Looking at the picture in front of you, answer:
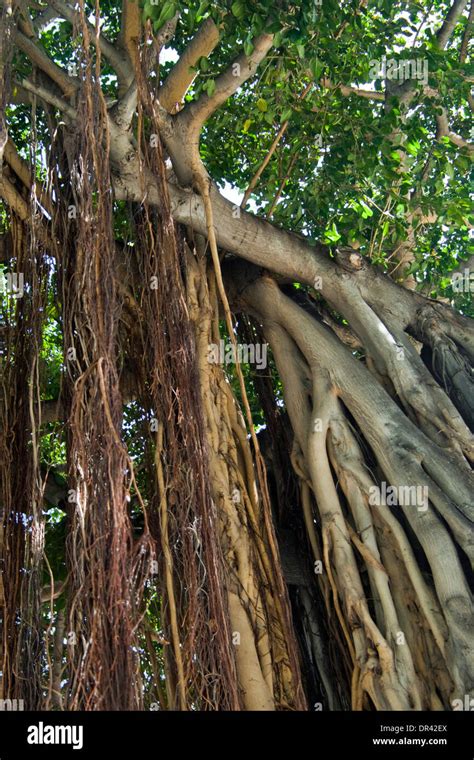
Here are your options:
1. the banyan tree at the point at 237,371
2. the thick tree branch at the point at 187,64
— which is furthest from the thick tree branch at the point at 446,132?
the thick tree branch at the point at 187,64

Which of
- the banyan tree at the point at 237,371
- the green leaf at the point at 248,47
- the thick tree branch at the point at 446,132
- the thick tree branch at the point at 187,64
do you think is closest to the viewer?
the banyan tree at the point at 237,371

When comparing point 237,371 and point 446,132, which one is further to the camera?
point 446,132

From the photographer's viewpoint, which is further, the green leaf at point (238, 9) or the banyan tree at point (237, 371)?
the green leaf at point (238, 9)

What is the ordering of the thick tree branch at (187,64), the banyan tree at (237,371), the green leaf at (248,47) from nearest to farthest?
1. the banyan tree at (237,371)
2. the green leaf at (248,47)
3. the thick tree branch at (187,64)

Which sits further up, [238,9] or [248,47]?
[238,9]

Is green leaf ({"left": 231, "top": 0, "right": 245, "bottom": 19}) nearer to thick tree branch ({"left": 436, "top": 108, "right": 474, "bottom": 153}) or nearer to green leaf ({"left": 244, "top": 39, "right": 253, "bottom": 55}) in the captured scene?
green leaf ({"left": 244, "top": 39, "right": 253, "bottom": 55})

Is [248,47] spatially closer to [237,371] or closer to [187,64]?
[187,64]

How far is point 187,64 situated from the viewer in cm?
336

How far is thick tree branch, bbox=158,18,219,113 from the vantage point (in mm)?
3257

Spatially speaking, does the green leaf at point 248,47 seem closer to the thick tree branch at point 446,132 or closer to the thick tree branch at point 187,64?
the thick tree branch at point 187,64

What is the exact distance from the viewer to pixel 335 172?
389 centimetres

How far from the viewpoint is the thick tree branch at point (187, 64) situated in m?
3.26

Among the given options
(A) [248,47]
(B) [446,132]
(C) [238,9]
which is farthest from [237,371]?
(B) [446,132]

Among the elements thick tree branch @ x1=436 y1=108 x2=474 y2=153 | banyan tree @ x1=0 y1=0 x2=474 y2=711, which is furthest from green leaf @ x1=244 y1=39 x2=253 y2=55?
thick tree branch @ x1=436 y1=108 x2=474 y2=153
